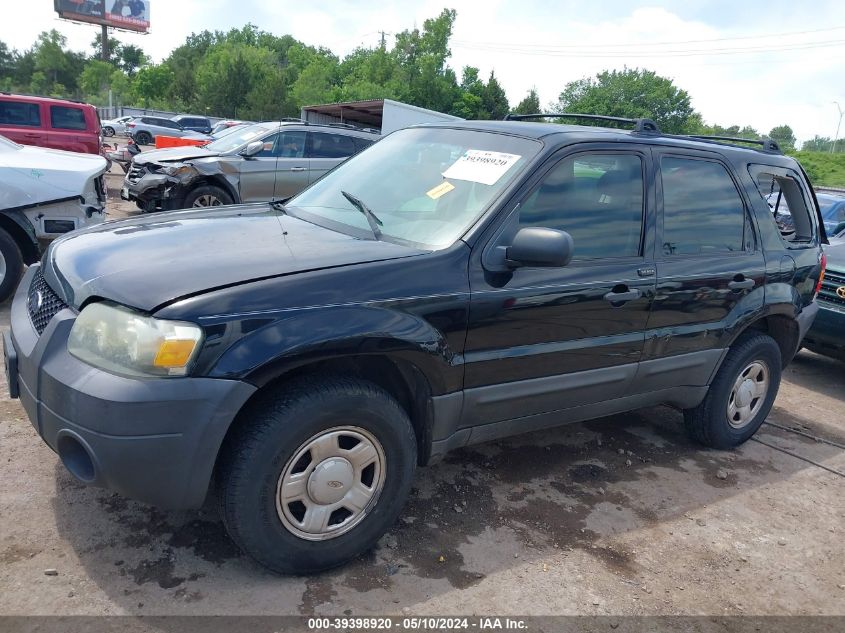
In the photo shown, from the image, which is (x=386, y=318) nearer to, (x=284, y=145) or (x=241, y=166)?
(x=241, y=166)

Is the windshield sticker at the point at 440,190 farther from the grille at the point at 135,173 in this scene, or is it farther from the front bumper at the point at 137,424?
the grille at the point at 135,173

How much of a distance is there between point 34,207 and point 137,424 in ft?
13.8

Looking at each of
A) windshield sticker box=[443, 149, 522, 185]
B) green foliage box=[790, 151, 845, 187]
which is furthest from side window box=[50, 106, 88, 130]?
green foliage box=[790, 151, 845, 187]

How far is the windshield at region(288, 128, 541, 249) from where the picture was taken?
3.07 meters

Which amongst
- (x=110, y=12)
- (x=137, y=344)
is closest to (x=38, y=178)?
(x=137, y=344)

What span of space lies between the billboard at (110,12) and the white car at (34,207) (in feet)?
230

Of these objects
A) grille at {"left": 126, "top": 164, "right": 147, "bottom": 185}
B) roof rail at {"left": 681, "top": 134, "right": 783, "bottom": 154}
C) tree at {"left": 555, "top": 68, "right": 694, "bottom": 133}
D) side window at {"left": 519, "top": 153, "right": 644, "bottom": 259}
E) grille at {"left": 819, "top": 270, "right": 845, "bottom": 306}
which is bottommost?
grille at {"left": 126, "top": 164, "right": 147, "bottom": 185}

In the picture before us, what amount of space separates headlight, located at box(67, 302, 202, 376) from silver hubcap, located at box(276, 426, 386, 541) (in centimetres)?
58

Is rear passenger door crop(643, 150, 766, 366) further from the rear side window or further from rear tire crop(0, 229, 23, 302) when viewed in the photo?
the rear side window

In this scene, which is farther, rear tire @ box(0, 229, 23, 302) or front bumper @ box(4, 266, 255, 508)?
rear tire @ box(0, 229, 23, 302)

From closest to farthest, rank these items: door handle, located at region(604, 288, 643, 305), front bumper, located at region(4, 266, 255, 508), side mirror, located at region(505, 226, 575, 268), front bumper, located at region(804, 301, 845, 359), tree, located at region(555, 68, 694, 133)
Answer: front bumper, located at region(4, 266, 255, 508) → side mirror, located at region(505, 226, 575, 268) → door handle, located at region(604, 288, 643, 305) → front bumper, located at region(804, 301, 845, 359) → tree, located at region(555, 68, 694, 133)

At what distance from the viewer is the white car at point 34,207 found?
17.9 feet

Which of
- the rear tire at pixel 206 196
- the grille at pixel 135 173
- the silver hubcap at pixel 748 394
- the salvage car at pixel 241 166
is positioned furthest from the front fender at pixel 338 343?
the grille at pixel 135 173

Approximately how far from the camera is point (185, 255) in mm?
2656
